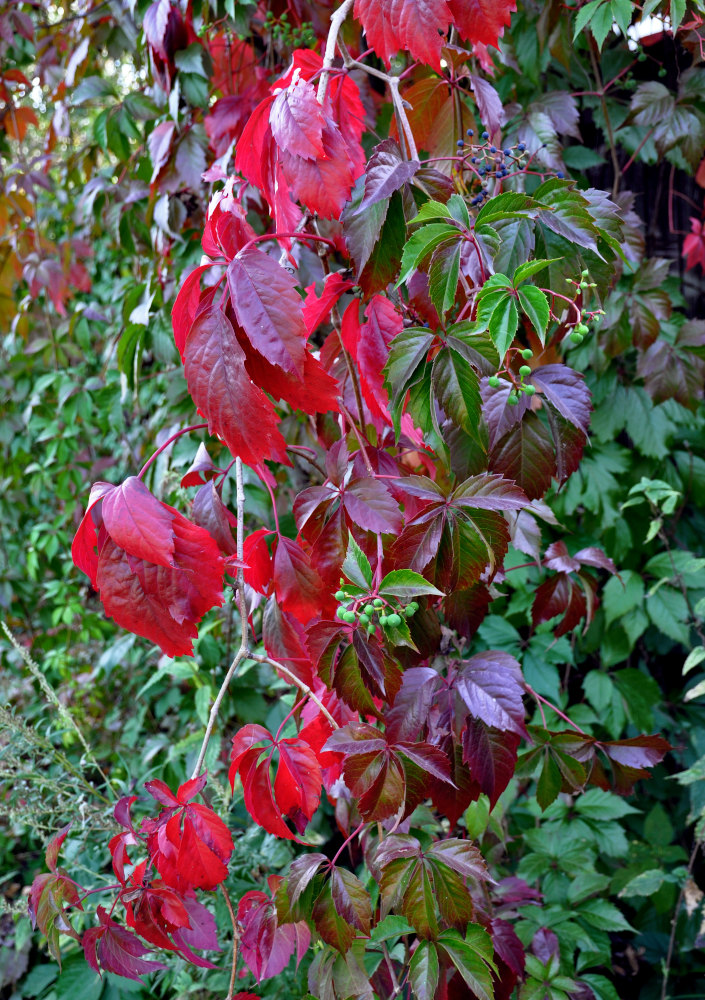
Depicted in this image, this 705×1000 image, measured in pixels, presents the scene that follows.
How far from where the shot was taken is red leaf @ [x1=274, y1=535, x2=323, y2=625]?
0.93 m

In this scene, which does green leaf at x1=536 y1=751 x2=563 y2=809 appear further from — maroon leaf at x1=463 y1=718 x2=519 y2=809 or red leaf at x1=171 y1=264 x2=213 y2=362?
red leaf at x1=171 y1=264 x2=213 y2=362

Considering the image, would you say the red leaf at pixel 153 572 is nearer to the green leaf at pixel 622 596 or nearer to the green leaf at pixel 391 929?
the green leaf at pixel 391 929

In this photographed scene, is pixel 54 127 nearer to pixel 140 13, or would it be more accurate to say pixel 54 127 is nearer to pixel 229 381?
pixel 140 13

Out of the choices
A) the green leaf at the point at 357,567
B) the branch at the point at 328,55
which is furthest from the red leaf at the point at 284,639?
the branch at the point at 328,55

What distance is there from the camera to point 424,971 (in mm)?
748

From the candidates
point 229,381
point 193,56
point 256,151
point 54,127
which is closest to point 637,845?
point 229,381

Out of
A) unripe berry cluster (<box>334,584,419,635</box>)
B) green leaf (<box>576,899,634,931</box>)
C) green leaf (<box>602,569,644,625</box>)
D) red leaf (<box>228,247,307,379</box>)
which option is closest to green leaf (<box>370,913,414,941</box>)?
unripe berry cluster (<box>334,584,419,635</box>)

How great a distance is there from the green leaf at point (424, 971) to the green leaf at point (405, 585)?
0.36m

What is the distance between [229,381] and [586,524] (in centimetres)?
117

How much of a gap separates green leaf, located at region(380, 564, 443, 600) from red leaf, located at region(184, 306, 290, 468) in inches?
7.4

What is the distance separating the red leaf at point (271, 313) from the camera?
0.75 meters

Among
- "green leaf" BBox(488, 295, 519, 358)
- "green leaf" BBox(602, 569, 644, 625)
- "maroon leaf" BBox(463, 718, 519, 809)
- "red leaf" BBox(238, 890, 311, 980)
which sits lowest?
"green leaf" BBox(602, 569, 644, 625)

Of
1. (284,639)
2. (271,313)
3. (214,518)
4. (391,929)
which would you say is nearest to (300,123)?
(271,313)

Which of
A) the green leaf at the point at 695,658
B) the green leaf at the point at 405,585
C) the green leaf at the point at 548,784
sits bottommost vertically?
the green leaf at the point at 695,658
